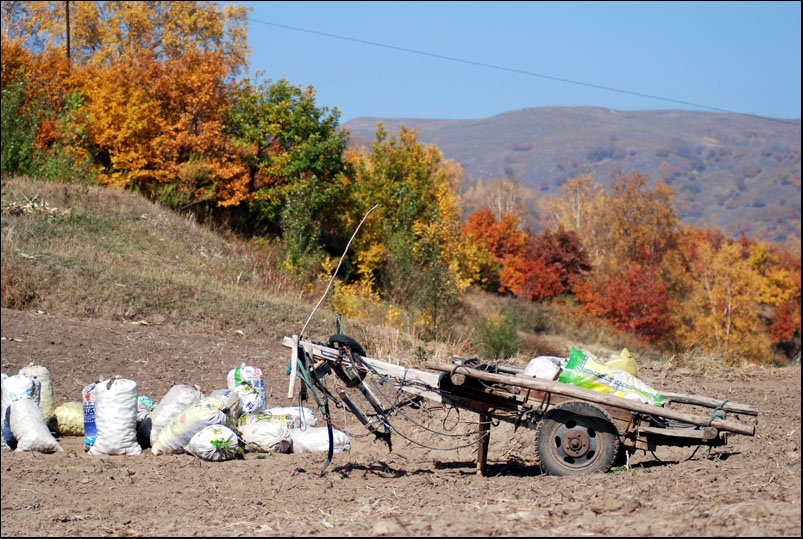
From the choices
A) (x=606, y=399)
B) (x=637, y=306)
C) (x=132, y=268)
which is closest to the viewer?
(x=606, y=399)

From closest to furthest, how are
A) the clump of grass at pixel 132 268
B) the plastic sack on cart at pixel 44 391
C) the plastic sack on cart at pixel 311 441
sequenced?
1. the plastic sack on cart at pixel 311 441
2. the plastic sack on cart at pixel 44 391
3. the clump of grass at pixel 132 268

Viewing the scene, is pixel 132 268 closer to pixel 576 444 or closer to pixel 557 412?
pixel 557 412

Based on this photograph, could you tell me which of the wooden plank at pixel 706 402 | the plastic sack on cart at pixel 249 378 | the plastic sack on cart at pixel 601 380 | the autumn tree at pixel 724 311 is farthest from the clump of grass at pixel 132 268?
the autumn tree at pixel 724 311

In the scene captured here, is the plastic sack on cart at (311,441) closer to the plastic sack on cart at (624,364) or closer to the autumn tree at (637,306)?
the plastic sack on cart at (624,364)

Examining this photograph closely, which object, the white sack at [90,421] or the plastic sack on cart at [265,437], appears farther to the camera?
the plastic sack on cart at [265,437]

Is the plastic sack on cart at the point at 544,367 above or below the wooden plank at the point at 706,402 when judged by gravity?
above

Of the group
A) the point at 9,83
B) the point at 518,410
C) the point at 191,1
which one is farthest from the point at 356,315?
the point at 191,1

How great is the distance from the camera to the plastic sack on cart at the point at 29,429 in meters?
8.02

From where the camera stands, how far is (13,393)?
8508 mm

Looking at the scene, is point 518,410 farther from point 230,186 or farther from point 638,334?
point 638,334

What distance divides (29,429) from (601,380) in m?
6.17

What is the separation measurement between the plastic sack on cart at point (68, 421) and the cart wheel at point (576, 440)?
592 centimetres

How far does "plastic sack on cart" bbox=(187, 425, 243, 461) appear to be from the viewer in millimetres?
8203

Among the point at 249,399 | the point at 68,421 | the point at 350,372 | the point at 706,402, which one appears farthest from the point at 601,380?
the point at 68,421
